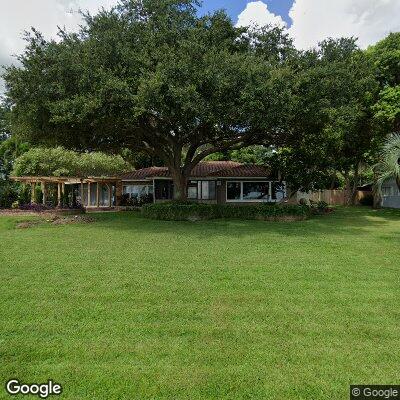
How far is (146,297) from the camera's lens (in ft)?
19.6

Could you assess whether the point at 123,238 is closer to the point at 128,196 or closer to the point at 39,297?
the point at 39,297

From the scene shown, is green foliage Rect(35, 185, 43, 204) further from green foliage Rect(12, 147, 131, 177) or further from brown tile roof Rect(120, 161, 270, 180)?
brown tile roof Rect(120, 161, 270, 180)

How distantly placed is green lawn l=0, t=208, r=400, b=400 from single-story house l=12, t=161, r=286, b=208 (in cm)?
1831

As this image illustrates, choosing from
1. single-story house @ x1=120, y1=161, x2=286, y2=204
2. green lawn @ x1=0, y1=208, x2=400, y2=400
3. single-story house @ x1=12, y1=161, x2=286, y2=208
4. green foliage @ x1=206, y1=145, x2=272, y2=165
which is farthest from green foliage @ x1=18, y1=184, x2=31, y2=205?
green lawn @ x1=0, y1=208, x2=400, y2=400

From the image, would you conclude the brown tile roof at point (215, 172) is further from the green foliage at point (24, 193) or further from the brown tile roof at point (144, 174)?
the green foliage at point (24, 193)

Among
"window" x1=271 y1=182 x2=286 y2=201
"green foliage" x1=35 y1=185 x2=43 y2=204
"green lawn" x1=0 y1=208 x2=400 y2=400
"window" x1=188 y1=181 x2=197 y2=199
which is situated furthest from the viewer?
"green foliage" x1=35 y1=185 x2=43 y2=204

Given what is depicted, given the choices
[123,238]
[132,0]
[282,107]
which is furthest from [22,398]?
[132,0]

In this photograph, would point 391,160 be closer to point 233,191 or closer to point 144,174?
point 233,191

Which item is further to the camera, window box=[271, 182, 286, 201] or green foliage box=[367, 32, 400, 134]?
window box=[271, 182, 286, 201]

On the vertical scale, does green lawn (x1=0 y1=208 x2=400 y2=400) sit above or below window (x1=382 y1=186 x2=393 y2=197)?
below

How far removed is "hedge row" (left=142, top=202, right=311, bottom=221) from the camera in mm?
19375

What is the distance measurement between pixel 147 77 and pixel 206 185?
14.8 metres

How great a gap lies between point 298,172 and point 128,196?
14800mm

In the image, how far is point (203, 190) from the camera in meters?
29.3
